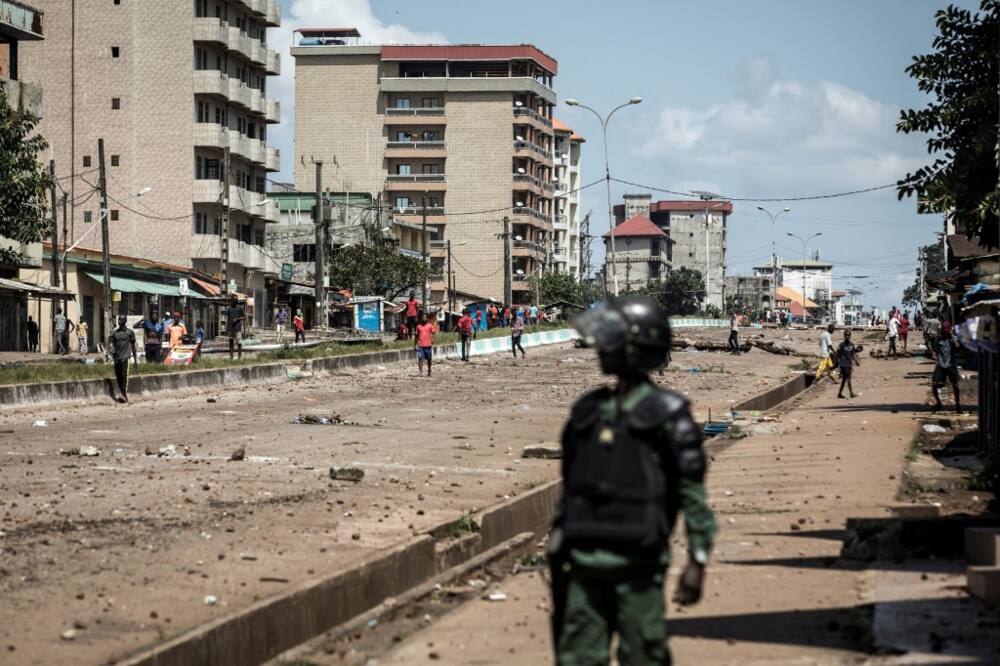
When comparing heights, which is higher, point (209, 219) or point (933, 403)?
point (209, 219)

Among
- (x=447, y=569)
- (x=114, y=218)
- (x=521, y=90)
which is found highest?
(x=521, y=90)

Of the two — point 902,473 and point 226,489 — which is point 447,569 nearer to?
point 226,489

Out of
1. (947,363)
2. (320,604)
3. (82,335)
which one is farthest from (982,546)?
(82,335)

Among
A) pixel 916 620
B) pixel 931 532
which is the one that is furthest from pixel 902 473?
pixel 916 620

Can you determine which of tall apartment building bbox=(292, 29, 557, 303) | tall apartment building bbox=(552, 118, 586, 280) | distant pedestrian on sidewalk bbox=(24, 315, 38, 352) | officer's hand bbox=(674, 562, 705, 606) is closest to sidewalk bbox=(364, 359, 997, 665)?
officer's hand bbox=(674, 562, 705, 606)

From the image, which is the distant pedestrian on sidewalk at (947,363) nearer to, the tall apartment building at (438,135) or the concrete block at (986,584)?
the concrete block at (986,584)

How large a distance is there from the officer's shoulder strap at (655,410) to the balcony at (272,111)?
82797 mm

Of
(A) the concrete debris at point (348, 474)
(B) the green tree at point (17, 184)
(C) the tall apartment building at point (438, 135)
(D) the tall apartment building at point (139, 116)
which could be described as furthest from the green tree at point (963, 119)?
(C) the tall apartment building at point (438, 135)

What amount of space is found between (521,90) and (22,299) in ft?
257

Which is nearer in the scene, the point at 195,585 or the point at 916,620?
the point at 916,620

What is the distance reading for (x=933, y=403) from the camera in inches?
1288

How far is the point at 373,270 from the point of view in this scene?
95875mm

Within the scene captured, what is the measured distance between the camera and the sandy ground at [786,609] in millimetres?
7980

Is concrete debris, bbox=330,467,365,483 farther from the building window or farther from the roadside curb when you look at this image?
the building window
